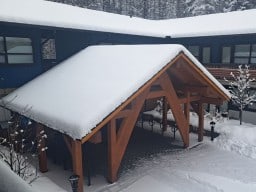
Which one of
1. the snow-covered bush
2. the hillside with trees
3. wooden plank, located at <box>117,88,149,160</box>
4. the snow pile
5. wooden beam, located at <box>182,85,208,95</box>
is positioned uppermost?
the hillside with trees

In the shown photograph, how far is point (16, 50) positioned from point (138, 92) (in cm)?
842

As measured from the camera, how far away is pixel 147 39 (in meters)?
22.0

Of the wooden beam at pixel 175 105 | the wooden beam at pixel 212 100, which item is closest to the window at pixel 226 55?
the wooden beam at pixel 212 100

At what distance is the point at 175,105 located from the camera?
11781 mm

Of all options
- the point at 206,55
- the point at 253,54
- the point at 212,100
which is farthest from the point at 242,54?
the point at 212,100

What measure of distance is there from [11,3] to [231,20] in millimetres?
16650

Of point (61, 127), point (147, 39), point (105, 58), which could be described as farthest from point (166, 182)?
point (147, 39)

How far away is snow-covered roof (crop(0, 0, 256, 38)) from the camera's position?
13.9 m

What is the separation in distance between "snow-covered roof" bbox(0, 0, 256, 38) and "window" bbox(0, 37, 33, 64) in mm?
1330

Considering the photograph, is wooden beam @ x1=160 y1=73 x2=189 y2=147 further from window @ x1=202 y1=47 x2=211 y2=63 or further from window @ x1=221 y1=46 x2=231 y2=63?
window @ x1=202 y1=47 x2=211 y2=63

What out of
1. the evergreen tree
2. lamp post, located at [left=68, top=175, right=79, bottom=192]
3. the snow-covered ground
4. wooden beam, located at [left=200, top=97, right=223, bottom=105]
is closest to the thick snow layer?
lamp post, located at [left=68, top=175, right=79, bottom=192]

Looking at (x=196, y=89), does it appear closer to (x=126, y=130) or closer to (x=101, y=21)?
(x=126, y=130)

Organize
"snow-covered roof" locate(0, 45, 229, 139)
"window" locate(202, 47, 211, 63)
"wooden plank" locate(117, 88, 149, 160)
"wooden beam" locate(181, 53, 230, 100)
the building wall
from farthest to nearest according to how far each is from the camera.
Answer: "window" locate(202, 47, 211, 63)
the building wall
"wooden beam" locate(181, 53, 230, 100)
"wooden plank" locate(117, 88, 149, 160)
"snow-covered roof" locate(0, 45, 229, 139)

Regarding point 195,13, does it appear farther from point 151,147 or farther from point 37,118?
point 37,118
